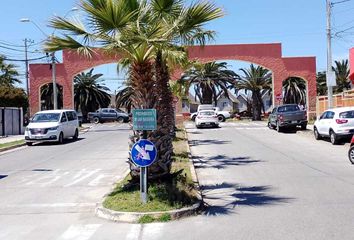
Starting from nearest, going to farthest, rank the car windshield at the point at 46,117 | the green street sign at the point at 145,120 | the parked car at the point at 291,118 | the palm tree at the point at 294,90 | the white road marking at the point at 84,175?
1. the green street sign at the point at 145,120
2. the white road marking at the point at 84,175
3. the car windshield at the point at 46,117
4. the parked car at the point at 291,118
5. the palm tree at the point at 294,90

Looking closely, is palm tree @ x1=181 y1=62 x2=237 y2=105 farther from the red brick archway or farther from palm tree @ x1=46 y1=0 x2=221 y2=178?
palm tree @ x1=46 y1=0 x2=221 y2=178

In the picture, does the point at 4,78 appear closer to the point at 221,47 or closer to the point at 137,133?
the point at 221,47

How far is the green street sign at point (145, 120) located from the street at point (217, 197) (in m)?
1.82

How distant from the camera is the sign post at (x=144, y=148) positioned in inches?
363

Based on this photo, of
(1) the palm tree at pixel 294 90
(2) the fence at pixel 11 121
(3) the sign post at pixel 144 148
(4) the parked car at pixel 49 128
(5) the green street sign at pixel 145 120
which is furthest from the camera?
(1) the palm tree at pixel 294 90

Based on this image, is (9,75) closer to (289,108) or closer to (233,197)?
(289,108)

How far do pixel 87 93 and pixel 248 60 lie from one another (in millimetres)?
25176

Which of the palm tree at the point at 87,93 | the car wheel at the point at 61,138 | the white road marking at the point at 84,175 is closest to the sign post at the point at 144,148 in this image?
the white road marking at the point at 84,175

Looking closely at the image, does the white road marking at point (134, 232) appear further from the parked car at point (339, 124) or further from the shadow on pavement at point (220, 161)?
the parked car at point (339, 124)

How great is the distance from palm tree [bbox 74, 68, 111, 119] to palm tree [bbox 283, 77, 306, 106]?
24517 mm

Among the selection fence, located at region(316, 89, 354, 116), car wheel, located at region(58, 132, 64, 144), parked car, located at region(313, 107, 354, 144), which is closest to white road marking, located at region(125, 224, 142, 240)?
parked car, located at region(313, 107, 354, 144)

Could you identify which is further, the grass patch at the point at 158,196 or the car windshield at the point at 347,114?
the car windshield at the point at 347,114

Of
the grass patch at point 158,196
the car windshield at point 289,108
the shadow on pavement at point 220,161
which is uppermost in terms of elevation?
the car windshield at point 289,108

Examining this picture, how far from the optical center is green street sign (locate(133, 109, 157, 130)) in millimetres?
9500
